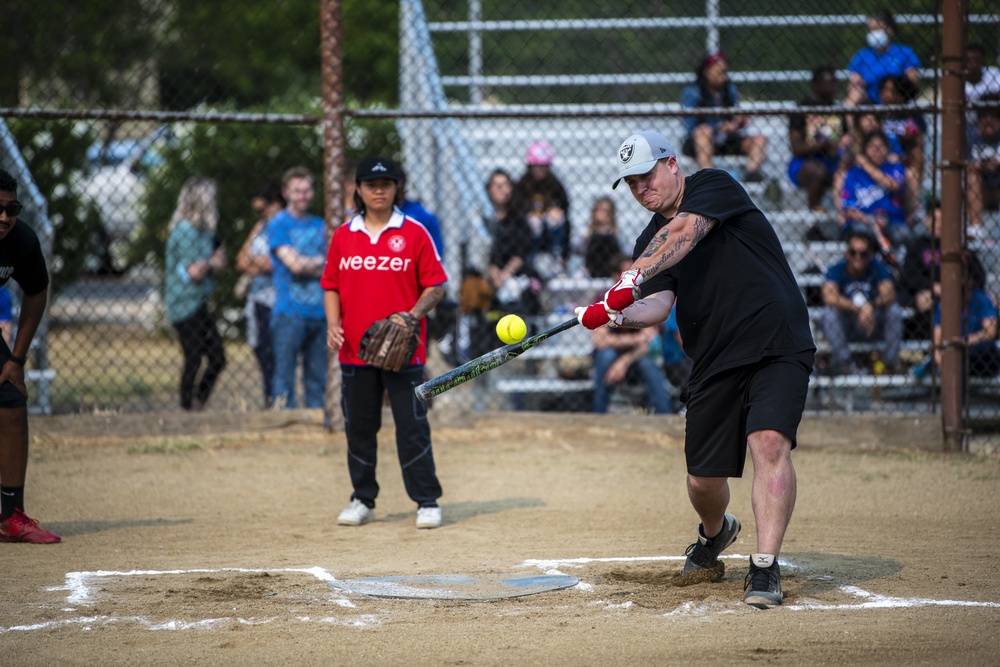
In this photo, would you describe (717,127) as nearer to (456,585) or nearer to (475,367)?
(475,367)

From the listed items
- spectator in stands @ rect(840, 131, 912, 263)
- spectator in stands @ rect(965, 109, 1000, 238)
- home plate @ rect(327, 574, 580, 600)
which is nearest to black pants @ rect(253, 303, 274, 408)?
home plate @ rect(327, 574, 580, 600)

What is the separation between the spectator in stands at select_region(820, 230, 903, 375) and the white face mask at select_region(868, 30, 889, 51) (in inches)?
67.1

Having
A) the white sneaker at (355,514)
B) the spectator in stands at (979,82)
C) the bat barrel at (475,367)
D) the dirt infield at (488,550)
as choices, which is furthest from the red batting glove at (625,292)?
the spectator in stands at (979,82)

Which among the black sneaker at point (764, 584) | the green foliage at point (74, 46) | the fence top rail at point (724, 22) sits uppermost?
the green foliage at point (74, 46)

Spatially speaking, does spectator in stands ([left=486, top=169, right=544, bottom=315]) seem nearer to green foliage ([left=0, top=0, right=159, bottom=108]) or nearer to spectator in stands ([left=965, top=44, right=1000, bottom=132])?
spectator in stands ([left=965, top=44, right=1000, bottom=132])

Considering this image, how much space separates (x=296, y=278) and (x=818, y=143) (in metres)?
4.75

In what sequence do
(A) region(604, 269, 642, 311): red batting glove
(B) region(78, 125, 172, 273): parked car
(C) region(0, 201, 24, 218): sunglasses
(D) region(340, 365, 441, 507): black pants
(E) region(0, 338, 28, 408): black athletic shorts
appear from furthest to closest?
(B) region(78, 125, 172, 273): parked car < (D) region(340, 365, 441, 507): black pants < (E) region(0, 338, 28, 408): black athletic shorts < (C) region(0, 201, 24, 218): sunglasses < (A) region(604, 269, 642, 311): red batting glove

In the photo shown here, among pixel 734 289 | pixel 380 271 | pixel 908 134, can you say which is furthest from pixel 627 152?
pixel 908 134

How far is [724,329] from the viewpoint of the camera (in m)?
4.62

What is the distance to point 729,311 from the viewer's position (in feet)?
15.1

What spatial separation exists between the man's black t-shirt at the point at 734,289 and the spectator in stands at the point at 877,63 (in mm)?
5338

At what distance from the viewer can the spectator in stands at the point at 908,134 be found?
30.0 ft

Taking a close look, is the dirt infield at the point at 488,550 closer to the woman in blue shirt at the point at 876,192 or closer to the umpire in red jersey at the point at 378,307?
the umpire in red jersey at the point at 378,307

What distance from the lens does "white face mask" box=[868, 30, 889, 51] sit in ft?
30.8
